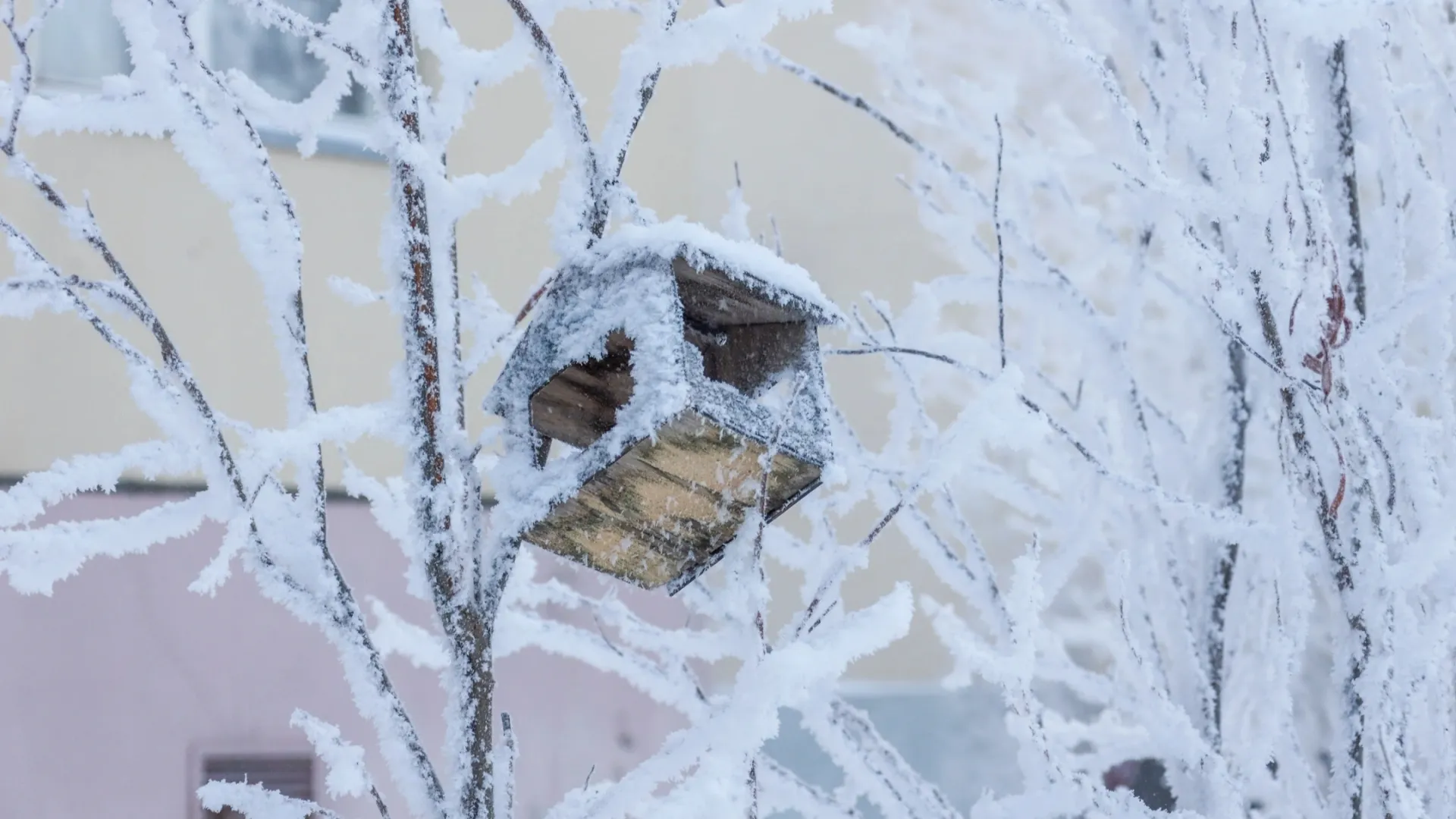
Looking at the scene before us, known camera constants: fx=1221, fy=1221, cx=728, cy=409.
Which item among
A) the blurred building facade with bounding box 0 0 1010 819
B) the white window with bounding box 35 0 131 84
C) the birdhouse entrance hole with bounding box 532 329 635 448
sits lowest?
the birdhouse entrance hole with bounding box 532 329 635 448

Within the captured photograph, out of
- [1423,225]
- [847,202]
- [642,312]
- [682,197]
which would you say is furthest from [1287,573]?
[847,202]

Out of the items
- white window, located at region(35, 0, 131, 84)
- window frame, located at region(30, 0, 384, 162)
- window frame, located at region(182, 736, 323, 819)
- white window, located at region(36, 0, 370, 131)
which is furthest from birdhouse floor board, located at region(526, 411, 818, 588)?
white window, located at region(35, 0, 131, 84)

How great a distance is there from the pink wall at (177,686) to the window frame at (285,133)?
1.00 m

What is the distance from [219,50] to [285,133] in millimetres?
498

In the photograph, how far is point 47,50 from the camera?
3258 millimetres

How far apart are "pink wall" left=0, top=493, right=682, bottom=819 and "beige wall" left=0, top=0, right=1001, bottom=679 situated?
0.28 m

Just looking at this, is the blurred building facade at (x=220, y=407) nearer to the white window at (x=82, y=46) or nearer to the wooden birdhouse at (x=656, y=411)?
the white window at (x=82, y=46)

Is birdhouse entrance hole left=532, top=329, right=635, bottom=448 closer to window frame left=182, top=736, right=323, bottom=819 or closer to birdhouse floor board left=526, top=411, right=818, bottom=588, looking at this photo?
birdhouse floor board left=526, top=411, right=818, bottom=588

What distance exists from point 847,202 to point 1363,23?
3198mm

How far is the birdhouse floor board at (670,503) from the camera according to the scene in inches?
53.3

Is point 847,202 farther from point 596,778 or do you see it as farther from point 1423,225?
point 1423,225

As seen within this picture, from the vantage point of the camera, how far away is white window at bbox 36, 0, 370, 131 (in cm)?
327

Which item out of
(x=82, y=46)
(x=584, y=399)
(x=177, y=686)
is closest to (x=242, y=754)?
(x=177, y=686)

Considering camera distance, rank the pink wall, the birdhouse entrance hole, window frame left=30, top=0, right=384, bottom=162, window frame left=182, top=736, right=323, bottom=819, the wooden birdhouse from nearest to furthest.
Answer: the wooden birdhouse, the birdhouse entrance hole, the pink wall, window frame left=182, top=736, right=323, bottom=819, window frame left=30, top=0, right=384, bottom=162
